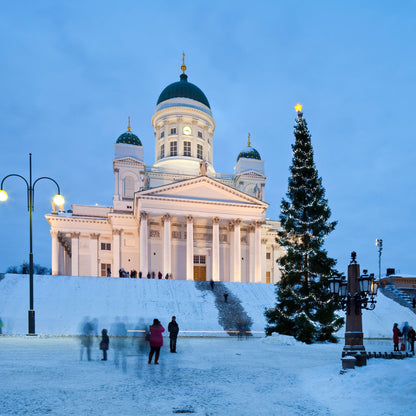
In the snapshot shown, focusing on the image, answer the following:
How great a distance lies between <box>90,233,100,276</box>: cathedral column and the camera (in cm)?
4865

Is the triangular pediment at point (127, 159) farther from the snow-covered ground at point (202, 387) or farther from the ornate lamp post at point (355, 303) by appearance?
the ornate lamp post at point (355, 303)

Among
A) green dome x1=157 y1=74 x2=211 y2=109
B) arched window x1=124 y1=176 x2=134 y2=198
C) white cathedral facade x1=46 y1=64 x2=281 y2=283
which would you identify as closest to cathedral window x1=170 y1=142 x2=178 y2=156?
white cathedral facade x1=46 y1=64 x2=281 y2=283

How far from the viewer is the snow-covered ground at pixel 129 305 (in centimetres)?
2472

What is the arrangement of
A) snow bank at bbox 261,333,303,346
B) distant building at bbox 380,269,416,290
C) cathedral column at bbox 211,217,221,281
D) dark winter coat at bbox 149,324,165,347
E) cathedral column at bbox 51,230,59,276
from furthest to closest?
1. cathedral column at bbox 51,230,59,276
2. cathedral column at bbox 211,217,221,281
3. distant building at bbox 380,269,416,290
4. snow bank at bbox 261,333,303,346
5. dark winter coat at bbox 149,324,165,347

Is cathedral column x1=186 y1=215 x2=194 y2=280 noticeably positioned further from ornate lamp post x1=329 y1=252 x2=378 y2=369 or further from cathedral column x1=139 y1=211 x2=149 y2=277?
ornate lamp post x1=329 y1=252 x2=378 y2=369

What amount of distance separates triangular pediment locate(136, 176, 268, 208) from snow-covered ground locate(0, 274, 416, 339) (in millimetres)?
12501

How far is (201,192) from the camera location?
44938 millimetres

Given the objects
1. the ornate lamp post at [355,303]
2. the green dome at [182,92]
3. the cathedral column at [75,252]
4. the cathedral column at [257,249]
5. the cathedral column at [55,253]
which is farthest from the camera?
the green dome at [182,92]

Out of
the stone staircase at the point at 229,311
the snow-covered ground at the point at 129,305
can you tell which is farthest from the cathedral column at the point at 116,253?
the stone staircase at the point at 229,311

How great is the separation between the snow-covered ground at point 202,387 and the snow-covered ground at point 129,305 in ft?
38.8

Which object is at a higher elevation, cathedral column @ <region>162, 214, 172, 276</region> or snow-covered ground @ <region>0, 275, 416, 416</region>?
cathedral column @ <region>162, 214, 172, 276</region>

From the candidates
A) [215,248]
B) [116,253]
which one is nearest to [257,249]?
[215,248]

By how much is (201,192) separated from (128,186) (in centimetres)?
1350

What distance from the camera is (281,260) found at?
2230cm
